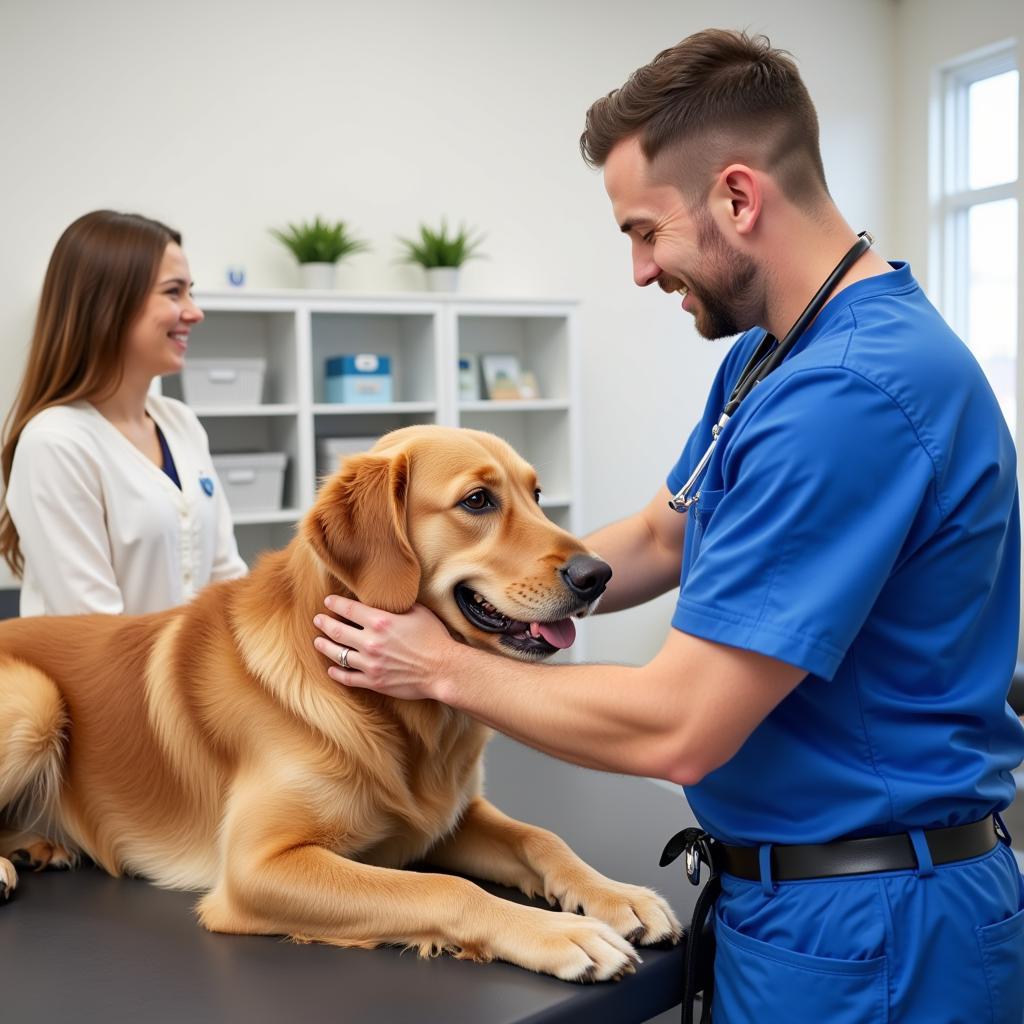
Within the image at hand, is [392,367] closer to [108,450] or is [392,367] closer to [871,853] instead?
[108,450]

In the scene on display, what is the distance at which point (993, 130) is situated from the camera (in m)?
5.56

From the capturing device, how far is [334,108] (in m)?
4.73

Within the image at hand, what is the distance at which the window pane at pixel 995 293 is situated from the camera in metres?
5.45

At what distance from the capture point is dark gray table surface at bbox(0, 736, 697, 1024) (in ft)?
3.82

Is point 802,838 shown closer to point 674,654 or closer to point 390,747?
point 674,654

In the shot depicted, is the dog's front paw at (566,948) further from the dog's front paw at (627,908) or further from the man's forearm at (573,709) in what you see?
the man's forearm at (573,709)

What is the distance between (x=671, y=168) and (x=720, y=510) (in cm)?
49

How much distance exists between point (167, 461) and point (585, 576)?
1573mm

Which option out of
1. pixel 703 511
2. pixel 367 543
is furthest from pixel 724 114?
pixel 367 543

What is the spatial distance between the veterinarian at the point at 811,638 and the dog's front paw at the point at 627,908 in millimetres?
75

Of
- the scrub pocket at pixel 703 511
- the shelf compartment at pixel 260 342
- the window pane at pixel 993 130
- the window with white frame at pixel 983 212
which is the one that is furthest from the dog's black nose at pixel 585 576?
the window pane at pixel 993 130

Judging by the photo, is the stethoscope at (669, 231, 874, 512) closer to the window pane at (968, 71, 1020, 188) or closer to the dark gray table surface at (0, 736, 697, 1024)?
the dark gray table surface at (0, 736, 697, 1024)

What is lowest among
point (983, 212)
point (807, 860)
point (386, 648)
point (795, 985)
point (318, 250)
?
point (795, 985)

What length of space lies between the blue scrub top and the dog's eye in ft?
1.20
